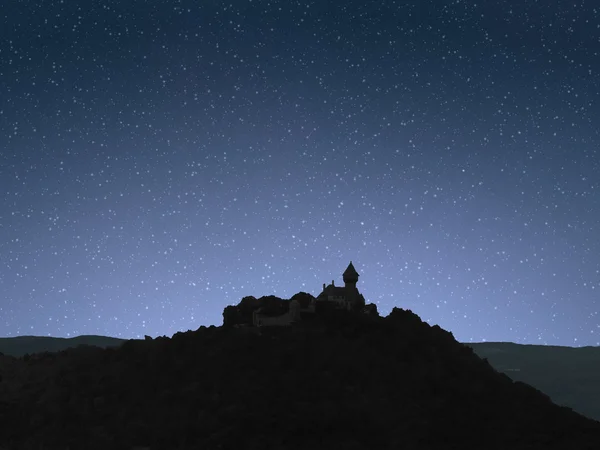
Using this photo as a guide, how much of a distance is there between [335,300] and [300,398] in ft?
37.3

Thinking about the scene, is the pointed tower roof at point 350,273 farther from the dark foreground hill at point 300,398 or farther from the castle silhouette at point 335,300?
the dark foreground hill at point 300,398

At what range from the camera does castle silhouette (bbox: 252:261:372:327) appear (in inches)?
2527

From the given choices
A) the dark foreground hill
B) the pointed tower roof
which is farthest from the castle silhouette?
the dark foreground hill

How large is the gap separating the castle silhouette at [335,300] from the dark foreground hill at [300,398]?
1.05 metres

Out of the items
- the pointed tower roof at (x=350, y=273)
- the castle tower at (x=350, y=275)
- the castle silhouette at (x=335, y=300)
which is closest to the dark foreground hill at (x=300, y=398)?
the castle silhouette at (x=335, y=300)

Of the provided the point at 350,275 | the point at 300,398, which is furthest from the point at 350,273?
the point at 300,398

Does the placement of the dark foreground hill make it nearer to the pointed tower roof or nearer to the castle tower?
the castle tower

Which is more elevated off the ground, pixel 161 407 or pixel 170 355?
pixel 170 355

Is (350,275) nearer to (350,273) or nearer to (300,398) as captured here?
(350,273)

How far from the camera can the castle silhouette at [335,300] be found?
64.2 meters

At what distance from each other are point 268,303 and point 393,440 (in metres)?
18.7

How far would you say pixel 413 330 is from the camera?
233 ft

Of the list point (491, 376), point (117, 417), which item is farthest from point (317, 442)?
point (491, 376)

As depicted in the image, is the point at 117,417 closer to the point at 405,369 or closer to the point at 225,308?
the point at 225,308
